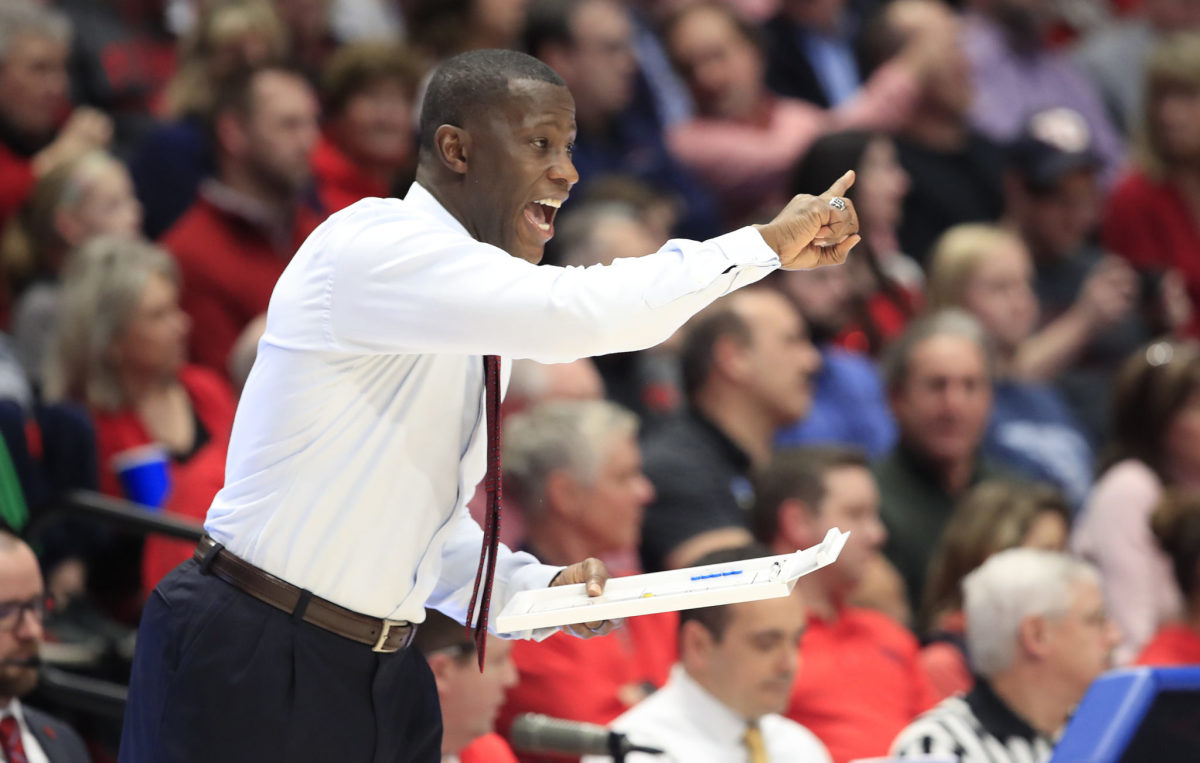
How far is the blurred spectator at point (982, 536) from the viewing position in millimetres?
4770

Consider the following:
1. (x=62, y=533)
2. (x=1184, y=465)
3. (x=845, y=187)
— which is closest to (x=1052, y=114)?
(x=1184, y=465)

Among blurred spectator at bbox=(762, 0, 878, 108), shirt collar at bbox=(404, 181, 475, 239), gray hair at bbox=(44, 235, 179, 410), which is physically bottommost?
shirt collar at bbox=(404, 181, 475, 239)

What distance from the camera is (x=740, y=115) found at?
719 centimetres

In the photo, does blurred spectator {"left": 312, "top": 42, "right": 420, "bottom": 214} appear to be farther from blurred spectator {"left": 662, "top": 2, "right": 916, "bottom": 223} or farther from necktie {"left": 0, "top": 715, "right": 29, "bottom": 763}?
necktie {"left": 0, "top": 715, "right": 29, "bottom": 763}

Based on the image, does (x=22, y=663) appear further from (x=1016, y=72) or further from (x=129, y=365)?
(x=1016, y=72)

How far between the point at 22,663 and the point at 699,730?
146cm

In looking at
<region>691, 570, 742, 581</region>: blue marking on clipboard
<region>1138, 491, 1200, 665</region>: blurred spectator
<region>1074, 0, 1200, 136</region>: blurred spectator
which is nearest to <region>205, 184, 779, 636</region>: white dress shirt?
<region>691, 570, 742, 581</region>: blue marking on clipboard

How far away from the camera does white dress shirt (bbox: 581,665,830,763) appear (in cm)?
381

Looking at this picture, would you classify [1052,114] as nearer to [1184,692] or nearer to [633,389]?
[633,389]

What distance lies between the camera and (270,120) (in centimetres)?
566

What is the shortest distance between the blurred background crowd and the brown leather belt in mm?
1076

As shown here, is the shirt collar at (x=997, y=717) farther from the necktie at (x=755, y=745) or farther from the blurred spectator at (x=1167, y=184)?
the blurred spectator at (x=1167, y=184)

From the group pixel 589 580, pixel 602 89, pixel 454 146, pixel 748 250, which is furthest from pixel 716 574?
pixel 602 89

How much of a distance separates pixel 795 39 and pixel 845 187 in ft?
18.8
